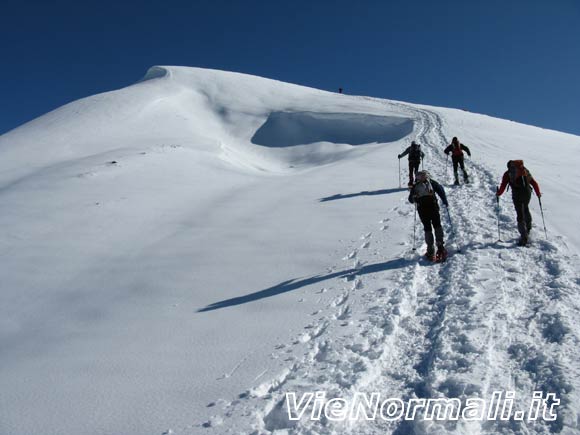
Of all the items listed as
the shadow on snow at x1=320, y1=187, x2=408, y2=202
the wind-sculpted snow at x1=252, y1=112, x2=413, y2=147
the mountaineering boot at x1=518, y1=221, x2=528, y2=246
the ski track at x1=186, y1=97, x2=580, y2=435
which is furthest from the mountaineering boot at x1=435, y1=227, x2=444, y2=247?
the wind-sculpted snow at x1=252, y1=112, x2=413, y2=147

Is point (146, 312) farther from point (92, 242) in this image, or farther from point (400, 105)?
point (400, 105)

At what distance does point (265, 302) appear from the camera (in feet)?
19.6

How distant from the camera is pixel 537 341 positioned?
4.30 meters

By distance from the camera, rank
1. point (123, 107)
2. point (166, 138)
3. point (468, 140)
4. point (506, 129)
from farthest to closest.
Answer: point (123, 107) < point (506, 129) < point (166, 138) < point (468, 140)

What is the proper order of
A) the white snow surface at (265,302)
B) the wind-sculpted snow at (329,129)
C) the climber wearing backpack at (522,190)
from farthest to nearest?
the wind-sculpted snow at (329,129) < the climber wearing backpack at (522,190) < the white snow surface at (265,302)

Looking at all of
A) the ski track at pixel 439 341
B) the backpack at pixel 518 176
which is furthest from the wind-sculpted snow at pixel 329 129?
the ski track at pixel 439 341

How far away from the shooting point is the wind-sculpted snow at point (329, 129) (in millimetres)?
29531

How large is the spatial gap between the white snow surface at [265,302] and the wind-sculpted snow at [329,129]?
550 inches

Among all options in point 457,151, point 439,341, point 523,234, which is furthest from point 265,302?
point 457,151

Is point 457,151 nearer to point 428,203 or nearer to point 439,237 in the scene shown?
point 428,203

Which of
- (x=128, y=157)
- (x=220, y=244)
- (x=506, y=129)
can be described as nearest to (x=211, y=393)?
(x=220, y=244)

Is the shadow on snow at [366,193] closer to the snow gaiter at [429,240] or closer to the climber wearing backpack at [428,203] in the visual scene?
the climber wearing backpack at [428,203]

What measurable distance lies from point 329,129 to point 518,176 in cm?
2545

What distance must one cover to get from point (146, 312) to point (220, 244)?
3022 mm
